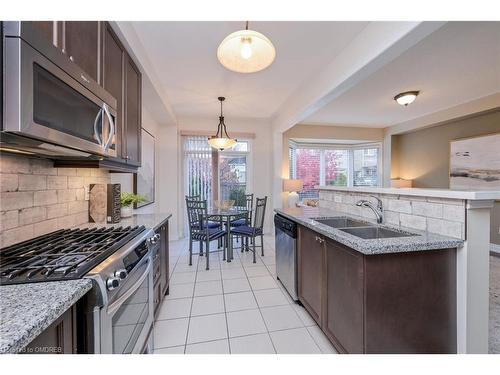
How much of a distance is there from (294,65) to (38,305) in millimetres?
3225

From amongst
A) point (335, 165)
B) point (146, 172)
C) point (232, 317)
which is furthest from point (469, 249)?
point (335, 165)

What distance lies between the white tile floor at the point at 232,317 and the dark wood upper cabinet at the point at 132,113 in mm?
1517

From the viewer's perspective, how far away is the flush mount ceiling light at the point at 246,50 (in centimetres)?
165

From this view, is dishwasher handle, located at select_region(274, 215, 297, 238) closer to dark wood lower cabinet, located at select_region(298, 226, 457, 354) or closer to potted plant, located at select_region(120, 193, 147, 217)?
dark wood lower cabinet, located at select_region(298, 226, 457, 354)

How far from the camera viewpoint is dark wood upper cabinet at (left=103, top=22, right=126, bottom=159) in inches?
67.9

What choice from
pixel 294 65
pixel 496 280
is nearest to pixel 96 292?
pixel 294 65

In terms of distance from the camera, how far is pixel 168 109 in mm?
4098

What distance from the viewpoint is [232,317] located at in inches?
83.7

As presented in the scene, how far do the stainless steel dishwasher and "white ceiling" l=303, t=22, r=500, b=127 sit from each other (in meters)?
2.44

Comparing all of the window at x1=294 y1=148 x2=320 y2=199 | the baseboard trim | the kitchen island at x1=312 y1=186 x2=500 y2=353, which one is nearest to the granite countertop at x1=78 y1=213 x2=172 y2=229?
the kitchen island at x1=312 y1=186 x2=500 y2=353

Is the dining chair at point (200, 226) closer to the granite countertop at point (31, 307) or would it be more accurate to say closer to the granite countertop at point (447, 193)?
the granite countertop at point (447, 193)

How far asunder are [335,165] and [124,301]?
6.96 metres

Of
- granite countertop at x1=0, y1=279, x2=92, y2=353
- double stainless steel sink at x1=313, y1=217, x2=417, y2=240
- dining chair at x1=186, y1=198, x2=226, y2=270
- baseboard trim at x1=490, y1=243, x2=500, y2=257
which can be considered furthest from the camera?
baseboard trim at x1=490, y1=243, x2=500, y2=257

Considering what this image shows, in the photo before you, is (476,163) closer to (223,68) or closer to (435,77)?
(435,77)
